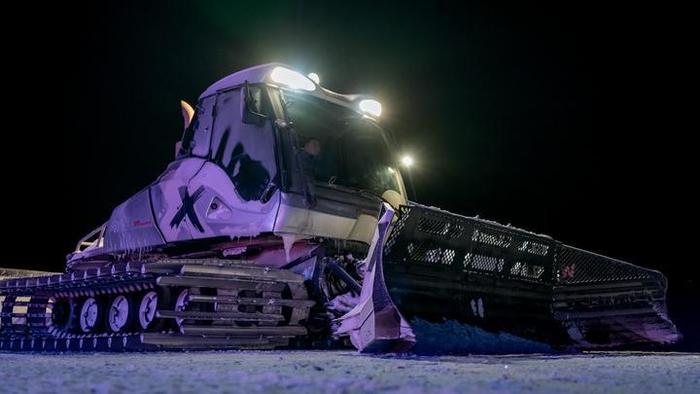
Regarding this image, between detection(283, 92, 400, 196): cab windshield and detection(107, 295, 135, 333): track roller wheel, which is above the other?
detection(283, 92, 400, 196): cab windshield

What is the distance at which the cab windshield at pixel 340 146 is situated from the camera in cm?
773

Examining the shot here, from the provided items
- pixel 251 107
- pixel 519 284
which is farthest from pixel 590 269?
pixel 251 107

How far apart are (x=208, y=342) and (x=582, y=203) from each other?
14.6 meters

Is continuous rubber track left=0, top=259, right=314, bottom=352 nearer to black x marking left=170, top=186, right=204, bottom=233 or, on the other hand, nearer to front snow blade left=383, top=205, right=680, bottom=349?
black x marking left=170, top=186, right=204, bottom=233

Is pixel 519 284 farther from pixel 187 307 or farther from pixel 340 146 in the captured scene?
pixel 187 307

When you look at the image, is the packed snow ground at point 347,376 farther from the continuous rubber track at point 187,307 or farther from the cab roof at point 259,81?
the cab roof at point 259,81

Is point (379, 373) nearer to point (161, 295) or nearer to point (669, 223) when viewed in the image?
point (161, 295)

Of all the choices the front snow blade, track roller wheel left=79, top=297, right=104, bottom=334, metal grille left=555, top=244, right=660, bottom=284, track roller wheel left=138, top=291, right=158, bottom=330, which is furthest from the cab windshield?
track roller wheel left=79, top=297, right=104, bottom=334

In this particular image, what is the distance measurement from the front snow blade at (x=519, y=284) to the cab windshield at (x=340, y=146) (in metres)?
1.54

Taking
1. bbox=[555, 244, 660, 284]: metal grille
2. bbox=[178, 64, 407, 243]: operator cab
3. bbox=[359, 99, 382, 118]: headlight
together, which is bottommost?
bbox=[555, 244, 660, 284]: metal grille

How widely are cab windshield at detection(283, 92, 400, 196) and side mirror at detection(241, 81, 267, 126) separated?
33 cm

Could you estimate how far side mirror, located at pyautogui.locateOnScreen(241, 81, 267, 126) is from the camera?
7152 mm

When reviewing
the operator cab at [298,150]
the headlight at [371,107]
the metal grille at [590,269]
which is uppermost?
the headlight at [371,107]

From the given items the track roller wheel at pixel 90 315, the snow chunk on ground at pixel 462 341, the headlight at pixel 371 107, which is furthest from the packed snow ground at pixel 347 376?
the headlight at pixel 371 107
